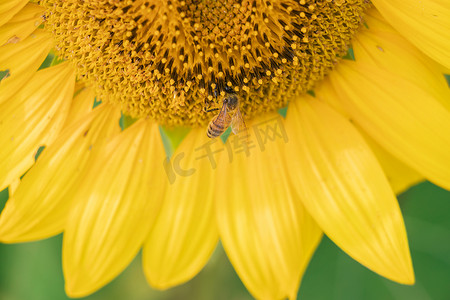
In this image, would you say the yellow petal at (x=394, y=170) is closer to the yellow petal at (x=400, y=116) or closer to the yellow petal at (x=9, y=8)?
the yellow petal at (x=400, y=116)

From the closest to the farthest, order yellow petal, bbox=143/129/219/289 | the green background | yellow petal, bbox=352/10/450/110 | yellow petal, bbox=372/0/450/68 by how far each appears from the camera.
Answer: yellow petal, bbox=372/0/450/68, yellow petal, bbox=352/10/450/110, yellow petal, bbox=143/129/219/289, the green background

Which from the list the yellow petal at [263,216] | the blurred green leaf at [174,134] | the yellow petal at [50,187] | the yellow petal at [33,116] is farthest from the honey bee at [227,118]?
the yellow petal at [33,116]

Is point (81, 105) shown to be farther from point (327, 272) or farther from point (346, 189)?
point (327, 272)

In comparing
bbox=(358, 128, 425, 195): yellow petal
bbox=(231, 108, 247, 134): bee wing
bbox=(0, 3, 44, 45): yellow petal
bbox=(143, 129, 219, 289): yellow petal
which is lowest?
bbox=(358, 128, 425, 195): yellow petal

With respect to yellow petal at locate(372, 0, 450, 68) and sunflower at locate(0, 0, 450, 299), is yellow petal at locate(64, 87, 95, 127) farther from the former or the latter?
yellow petal at locate(372, 0, 450, 68)

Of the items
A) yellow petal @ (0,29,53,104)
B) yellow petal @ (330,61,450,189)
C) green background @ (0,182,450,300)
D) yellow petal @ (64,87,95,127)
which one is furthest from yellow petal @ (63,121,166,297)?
yellow petal @ (330,61,450,189)

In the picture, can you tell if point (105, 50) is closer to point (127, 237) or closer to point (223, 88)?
point (223, 88)
